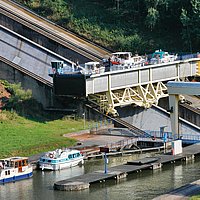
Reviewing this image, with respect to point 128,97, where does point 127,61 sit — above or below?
above

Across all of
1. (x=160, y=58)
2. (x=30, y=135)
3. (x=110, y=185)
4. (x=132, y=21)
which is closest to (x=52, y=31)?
(x=132, y=21)

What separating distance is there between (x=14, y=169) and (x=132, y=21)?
4995cm

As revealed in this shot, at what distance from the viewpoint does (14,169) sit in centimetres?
5675

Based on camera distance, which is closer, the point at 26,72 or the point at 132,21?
→ the point at 26,72

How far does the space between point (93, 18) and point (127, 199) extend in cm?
5328

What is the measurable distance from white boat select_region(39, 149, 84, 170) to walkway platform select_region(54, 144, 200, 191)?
384 cm

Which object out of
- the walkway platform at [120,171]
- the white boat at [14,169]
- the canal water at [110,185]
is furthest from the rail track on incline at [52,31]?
the white boat at [14,169]

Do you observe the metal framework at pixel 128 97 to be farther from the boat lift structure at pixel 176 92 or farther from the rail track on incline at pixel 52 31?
the rail track on incline at pixel 52 31

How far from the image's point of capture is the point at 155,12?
97.8m

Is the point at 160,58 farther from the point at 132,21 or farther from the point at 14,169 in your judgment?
the point at 14,169

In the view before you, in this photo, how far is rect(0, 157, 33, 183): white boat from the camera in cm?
5628

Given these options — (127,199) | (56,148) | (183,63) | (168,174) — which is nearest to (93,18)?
(183,63)

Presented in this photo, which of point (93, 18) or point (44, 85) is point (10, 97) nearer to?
point (44, 85)

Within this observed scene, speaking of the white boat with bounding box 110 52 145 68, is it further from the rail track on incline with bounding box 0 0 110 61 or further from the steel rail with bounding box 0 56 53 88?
the rail track on incline with bounding box 0 0 110 61
